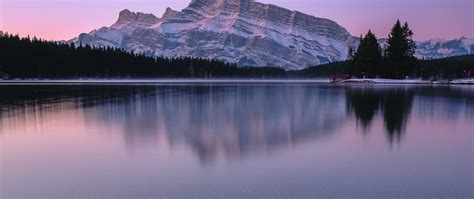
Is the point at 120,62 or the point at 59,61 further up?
the point at 120,62

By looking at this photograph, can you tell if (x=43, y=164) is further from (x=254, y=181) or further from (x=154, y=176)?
(x=254, y=181)

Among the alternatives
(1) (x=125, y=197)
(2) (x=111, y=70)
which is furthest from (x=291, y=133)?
(2) (x=111, y=70)

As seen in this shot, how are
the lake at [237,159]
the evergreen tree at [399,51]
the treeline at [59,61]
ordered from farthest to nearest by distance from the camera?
the treeline at [59,61], the evergreen tree at [399,51], the lake at [237,159]

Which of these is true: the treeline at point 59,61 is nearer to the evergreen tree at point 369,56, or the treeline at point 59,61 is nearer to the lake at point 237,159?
the evergreen tree at point 369,56

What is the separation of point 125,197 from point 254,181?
276 cm

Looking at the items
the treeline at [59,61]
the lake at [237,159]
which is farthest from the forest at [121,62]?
the lake at [237,159]

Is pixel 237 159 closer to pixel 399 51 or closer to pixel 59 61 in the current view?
pixel 399 51

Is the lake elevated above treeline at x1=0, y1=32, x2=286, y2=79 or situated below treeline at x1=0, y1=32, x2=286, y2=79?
below

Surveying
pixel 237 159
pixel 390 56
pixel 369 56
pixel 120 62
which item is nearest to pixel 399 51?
pixel 390 56

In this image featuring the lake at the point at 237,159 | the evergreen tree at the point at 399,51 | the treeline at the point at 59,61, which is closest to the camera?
the lake at the point at 237,159

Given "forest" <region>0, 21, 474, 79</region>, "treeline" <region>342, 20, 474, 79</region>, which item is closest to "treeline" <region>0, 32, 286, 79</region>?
"forest" <region>0, 21, 474, 79</region>

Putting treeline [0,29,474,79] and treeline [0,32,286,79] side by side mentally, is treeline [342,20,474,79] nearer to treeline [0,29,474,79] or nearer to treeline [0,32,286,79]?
treeline [0,29,474,79]

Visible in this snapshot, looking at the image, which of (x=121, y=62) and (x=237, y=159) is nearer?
(x=237, y=159)

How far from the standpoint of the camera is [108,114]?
22.4 m
